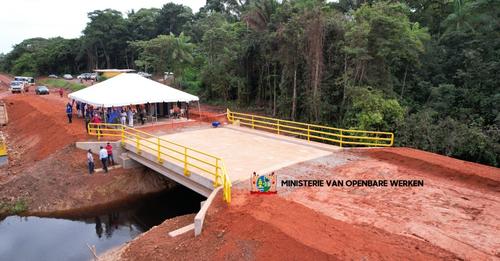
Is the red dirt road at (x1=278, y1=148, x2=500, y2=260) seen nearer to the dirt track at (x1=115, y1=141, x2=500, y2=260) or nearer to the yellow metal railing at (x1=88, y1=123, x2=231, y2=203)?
the dirt track at (x1=115, y1=141, x2=500, y2=260)

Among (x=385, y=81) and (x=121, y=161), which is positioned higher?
(x=385, y=81)

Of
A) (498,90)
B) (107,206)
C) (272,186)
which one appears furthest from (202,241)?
(498,90)

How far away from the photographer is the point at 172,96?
23.9 meters

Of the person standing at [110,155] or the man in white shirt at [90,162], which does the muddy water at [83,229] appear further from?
the person standing at [110,155]

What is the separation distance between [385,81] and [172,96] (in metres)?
15.5

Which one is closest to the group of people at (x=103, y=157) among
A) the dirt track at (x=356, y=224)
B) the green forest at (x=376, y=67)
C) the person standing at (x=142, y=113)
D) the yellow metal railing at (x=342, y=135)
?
the person standing at (x=142, y=113)

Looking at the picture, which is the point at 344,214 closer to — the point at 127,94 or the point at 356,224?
the point at 356,224

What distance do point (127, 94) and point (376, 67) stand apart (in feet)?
57.6

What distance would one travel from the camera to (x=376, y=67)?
2491 centimetres

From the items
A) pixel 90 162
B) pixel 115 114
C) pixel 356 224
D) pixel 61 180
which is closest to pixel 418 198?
pixel 356 224

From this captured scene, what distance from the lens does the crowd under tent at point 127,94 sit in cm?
2189

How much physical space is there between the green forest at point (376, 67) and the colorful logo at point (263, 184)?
11.7 m

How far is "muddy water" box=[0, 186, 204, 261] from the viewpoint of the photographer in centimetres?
1290

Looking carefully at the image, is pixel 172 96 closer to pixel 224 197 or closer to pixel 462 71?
pixel 224 197
